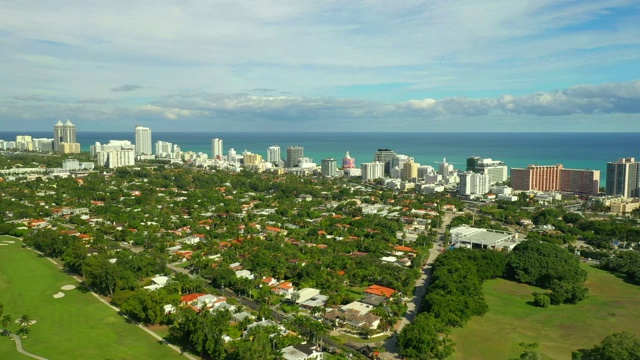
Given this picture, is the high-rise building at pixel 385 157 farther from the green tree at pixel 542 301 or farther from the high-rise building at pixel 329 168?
the green tree at pixel 542 301

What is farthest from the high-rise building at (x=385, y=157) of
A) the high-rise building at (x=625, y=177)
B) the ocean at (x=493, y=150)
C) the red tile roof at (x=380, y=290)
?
the red tile roof at (x=380, y=290)

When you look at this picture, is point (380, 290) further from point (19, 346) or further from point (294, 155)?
point (294, 155)

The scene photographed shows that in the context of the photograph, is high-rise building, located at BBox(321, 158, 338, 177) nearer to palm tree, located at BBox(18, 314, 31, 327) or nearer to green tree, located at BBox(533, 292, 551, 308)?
green tree, located at BBox(533, 292, 551, 308)

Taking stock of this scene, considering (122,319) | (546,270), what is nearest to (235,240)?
(122,319)

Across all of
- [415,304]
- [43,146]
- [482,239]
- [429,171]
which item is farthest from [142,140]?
[415,304]

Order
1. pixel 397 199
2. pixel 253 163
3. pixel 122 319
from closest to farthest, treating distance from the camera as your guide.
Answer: pixel 122 319 → pixel 397 199 → pixel 253 163

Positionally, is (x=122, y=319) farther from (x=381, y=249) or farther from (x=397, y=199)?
(x=397, y=199)
